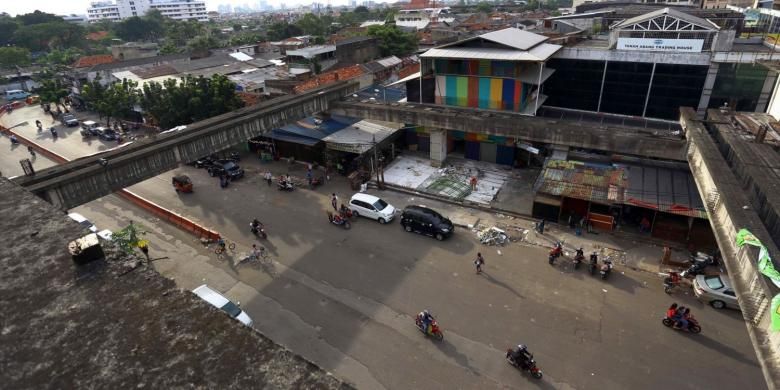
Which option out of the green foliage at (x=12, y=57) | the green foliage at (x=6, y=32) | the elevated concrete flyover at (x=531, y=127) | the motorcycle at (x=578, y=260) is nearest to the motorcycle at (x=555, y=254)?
the motorcycle at (x=578, y=260)

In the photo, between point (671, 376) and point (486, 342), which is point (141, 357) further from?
point (671, 376)

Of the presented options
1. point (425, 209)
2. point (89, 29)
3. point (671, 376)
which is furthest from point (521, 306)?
point (89, 29)

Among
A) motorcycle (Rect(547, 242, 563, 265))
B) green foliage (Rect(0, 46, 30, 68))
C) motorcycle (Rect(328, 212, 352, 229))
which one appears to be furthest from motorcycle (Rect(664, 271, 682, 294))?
green foliage (Rect(0, 46, 30, 68))

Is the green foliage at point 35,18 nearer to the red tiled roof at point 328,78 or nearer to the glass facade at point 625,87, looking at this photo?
the red tiled roof at point 328,78

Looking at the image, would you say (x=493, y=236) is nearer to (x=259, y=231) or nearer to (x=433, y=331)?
(x=433, y=331)

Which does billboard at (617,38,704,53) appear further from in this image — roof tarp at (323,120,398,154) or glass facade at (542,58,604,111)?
roof tarp at (323,120,398,154)

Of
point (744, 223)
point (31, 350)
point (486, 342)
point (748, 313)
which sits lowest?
point (486, 342)
